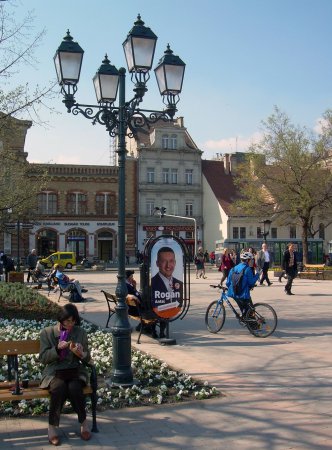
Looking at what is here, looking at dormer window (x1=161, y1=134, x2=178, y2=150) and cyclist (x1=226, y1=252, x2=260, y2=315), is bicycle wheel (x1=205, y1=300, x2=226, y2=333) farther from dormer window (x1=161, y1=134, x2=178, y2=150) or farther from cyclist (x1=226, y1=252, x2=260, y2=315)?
dormer window (x1=161, y1=134, x2=178, y2=150)

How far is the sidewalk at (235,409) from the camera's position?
528 cm

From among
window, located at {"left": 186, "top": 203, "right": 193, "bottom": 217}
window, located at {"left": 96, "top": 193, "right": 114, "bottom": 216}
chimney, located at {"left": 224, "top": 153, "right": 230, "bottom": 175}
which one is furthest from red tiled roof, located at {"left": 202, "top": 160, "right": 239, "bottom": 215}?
window, located at {"left": 96, "top": 193, "right": 114, "bottom": 216}

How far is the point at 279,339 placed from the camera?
35.4 feet

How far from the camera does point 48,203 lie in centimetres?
6062

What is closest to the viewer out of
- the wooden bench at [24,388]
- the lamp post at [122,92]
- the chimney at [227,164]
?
the wooden bench at [24,388]

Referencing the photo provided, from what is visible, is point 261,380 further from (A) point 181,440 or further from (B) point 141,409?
(A) point 181,440

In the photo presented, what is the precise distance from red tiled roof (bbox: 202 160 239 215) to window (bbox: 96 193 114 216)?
11.8 metres

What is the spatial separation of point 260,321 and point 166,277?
2.18 metres

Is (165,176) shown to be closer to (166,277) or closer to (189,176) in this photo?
(189,176)

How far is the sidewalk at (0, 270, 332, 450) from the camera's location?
5281 millimetres

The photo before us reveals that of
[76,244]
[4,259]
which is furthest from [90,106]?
[76,244]

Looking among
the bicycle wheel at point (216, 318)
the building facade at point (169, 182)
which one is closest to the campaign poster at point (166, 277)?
the bicycle wheel at point (216, 318)

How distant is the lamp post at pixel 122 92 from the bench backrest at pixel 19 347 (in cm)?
153

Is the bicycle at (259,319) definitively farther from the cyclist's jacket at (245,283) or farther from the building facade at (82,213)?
the building facade at (82,213)
